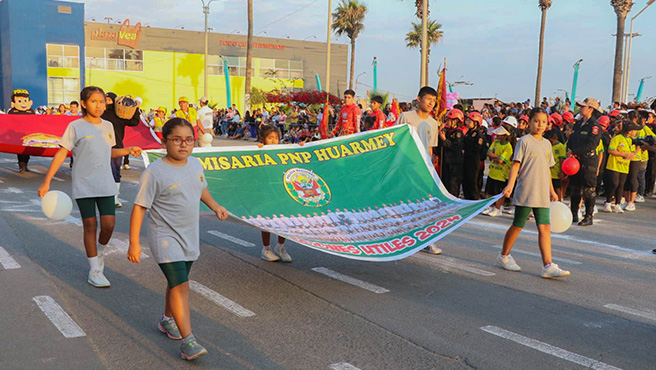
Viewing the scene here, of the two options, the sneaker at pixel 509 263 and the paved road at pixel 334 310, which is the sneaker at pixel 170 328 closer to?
the paved road at pixel 334 310

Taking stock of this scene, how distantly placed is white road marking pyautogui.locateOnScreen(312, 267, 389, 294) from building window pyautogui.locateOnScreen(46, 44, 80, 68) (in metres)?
52.2

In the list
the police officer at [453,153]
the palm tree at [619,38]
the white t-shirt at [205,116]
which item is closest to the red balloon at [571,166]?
the police officer at [453,153]

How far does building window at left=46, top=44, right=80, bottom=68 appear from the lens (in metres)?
52.3

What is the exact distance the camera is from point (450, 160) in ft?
36.5

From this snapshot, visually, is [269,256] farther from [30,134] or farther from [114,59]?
[114,59]

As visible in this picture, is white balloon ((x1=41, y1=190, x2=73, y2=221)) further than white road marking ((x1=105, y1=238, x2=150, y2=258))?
No

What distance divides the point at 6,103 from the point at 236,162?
55.5 metres

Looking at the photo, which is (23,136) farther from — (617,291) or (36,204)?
(617,291)

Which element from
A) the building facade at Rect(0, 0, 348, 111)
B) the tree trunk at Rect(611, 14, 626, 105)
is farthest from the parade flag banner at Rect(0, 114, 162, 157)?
the building facade at Rect(0, 0, 348, 111)

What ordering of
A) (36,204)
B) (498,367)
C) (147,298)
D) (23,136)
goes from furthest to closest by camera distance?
(23,136), (36,204), (147,298), (498,367)

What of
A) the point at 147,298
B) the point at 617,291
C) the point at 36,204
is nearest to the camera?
the point at 147,298

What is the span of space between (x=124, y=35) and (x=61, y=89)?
24.0 ft

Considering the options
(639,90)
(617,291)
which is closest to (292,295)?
(617,291)

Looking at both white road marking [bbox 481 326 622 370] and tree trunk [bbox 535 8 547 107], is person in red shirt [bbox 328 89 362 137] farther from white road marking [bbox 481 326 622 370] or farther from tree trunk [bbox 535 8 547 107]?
tree trunk [bbox 535 8 547 107]
